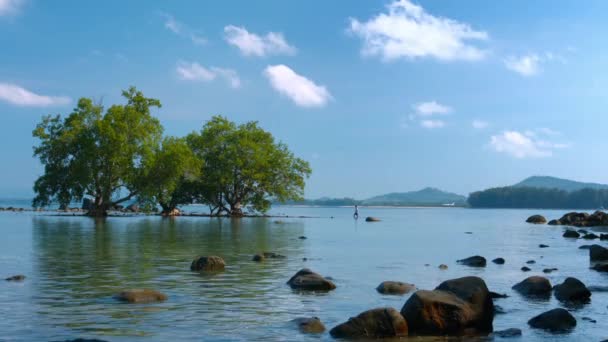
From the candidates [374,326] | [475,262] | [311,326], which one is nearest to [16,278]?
[311,326]

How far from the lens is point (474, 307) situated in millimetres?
14141

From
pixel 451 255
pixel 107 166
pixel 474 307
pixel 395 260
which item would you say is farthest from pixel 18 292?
pixel 107 166

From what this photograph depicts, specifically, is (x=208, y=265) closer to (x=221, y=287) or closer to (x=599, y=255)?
(x=221, y=287)

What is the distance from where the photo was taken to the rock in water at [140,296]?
644 inches

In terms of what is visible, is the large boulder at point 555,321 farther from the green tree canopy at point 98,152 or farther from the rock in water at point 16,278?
the green tree canopy at point 98,152

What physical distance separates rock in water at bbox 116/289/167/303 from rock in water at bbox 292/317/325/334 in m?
4.86

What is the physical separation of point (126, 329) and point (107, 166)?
257 feet

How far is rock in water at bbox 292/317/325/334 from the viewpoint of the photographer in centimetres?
1319

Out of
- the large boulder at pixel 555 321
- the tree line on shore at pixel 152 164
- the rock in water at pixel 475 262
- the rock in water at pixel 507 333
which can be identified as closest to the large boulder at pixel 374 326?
the rock in water at pixel 507 333

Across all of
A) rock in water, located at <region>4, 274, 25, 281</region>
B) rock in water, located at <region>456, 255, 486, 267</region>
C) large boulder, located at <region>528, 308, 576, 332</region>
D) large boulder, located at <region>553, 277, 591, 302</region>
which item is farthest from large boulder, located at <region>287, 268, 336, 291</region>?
rock in water, located at <region>456, 255, 486, 267</region>

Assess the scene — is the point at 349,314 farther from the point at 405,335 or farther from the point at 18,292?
the point at 18,292

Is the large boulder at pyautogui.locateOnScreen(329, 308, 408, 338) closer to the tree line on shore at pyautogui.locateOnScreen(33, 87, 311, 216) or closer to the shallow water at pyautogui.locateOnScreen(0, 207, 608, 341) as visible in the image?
the shallow water at pyautogui.locateOnScreen(0, 207, 608, 341)

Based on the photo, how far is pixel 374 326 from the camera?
13.0 meters

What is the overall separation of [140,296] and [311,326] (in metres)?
5.66
